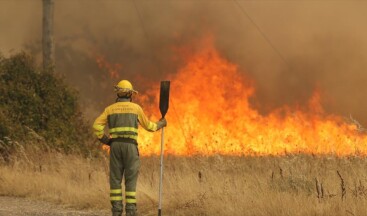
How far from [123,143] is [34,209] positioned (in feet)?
10.5

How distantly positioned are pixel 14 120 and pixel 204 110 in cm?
611

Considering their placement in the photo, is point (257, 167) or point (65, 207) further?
point (257, 167)

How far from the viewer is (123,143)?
9.98 metres

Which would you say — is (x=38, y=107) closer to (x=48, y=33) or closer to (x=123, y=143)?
(x=48, y=33)

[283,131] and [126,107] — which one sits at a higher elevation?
[283,131]

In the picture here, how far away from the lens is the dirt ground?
11.5 meters

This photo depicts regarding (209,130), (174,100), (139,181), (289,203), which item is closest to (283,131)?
(209,130)

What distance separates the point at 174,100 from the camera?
2180 cm

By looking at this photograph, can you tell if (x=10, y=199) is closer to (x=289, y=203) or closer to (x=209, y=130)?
(x=289, y=203)

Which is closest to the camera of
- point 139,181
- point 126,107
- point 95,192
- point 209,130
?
point 126,107

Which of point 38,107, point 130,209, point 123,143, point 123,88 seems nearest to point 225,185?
point 130,209

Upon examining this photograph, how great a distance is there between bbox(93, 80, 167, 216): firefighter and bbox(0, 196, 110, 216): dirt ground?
1.82 meters

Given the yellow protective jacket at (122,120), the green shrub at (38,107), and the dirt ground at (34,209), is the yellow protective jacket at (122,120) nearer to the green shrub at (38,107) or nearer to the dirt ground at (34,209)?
the dirt ground at (34,209)

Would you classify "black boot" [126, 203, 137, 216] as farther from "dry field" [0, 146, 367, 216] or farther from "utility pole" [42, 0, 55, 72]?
"utility pole" [42, 0, 55, 72]
